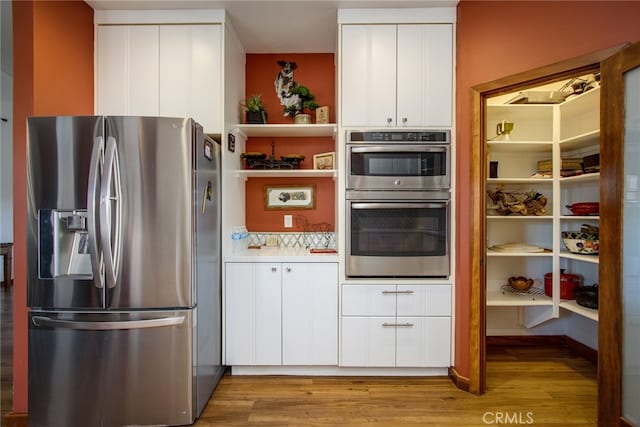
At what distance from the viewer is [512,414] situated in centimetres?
192

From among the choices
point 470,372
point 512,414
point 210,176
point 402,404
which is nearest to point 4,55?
point 210,176

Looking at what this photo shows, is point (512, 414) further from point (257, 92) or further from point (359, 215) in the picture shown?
point (257, 92)

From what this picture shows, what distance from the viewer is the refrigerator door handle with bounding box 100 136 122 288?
1.60 meters

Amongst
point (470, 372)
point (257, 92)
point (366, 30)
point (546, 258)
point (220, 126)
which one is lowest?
point (470, 372)

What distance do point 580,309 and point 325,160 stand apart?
2.31 m

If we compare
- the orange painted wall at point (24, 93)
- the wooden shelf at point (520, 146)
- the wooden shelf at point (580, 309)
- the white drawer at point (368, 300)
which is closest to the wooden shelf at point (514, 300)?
the wooden shelf at point (580, 309)

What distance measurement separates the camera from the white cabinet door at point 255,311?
2227mm

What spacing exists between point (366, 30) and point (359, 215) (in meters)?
1.33

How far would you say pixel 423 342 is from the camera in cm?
221

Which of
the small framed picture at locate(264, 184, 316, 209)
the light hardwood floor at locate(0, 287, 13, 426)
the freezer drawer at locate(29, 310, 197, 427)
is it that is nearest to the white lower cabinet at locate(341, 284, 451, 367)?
the small framed picture at locate(264, 184, 316, 209)

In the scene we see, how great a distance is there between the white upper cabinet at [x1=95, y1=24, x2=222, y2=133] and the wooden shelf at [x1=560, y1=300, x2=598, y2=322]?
302 cm

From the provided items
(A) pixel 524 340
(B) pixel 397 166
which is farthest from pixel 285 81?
(A) pixel 524 340

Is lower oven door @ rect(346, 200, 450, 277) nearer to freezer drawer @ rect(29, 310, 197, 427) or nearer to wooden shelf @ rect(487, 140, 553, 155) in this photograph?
wooden shelf @ rect(487, 140, 553, 155)

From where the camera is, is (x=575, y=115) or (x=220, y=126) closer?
(x=220, y=126)
